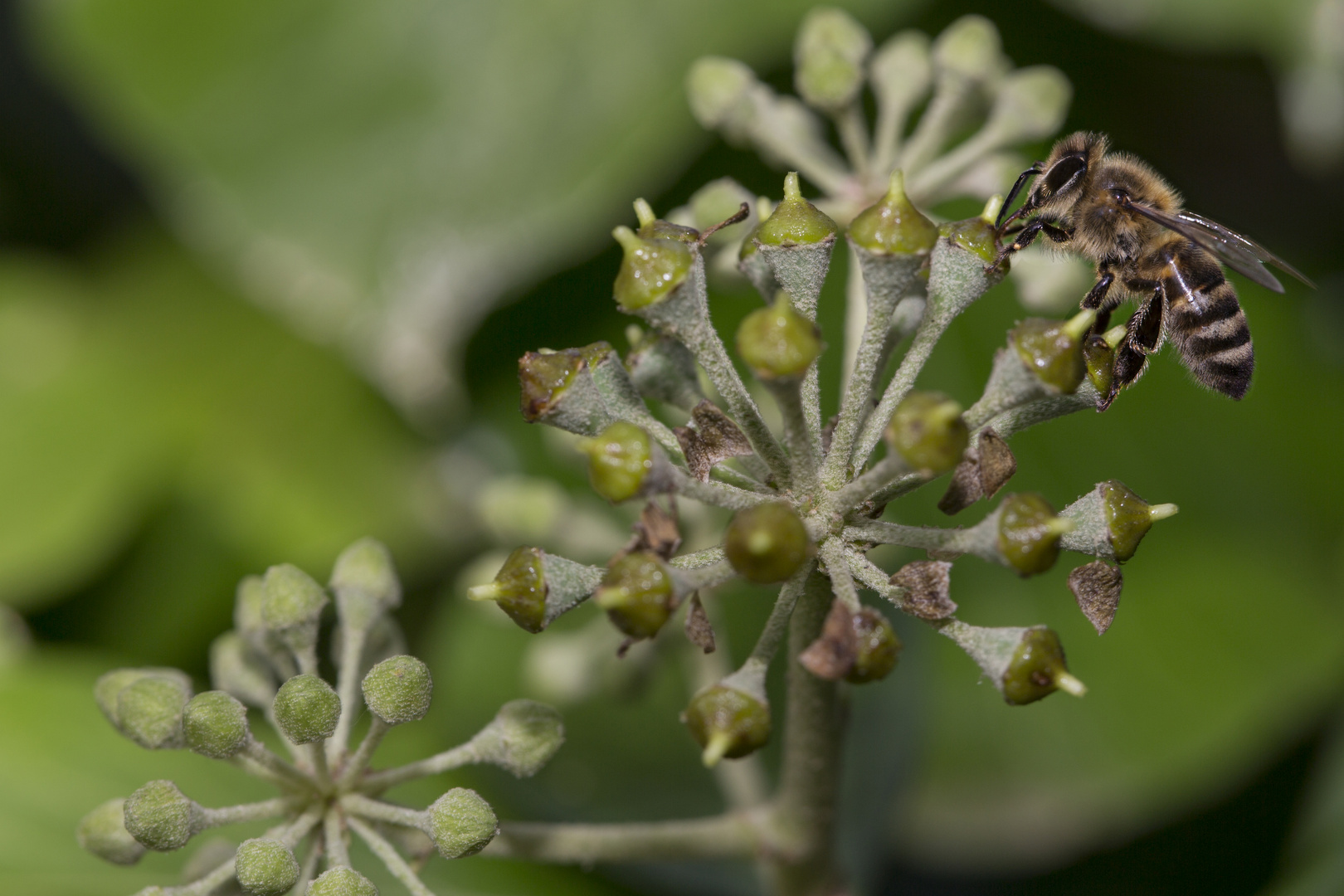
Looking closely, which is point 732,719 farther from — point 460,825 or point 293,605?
point 293,605

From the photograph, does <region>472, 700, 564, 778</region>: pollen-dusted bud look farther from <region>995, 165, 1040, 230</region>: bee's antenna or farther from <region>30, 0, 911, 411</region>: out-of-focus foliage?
<region>30, 0, 911, 411</region>: out-of-focus foliage

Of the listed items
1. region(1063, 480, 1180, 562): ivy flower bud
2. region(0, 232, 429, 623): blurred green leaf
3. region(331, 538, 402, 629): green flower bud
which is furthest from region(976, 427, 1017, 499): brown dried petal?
region(0, 232, 429, 623): blurred green leaf

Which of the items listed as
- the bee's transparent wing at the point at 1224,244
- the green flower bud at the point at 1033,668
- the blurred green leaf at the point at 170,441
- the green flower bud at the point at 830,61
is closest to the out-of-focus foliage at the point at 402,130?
the blurred green leaf at the point at 170,441

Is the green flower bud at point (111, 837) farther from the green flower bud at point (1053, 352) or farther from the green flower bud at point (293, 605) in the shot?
the green flower bud at point (1053, 352)

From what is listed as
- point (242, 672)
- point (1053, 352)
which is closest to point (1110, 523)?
point (1053, 352)

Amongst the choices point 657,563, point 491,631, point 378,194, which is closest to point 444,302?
point 378,194
